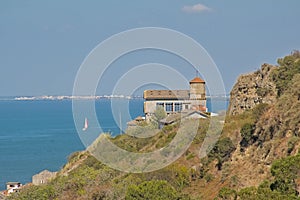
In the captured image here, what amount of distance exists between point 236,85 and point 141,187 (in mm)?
14449

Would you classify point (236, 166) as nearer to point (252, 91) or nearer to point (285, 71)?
point (285, 71)

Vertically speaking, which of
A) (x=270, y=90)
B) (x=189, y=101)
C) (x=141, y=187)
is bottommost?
(x=141, y=187)

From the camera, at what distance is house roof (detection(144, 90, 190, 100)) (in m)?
41.8

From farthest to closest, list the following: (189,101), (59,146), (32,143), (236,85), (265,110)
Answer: (32,143) → (59,146) → (189,101) → (236,85) → (265,110)

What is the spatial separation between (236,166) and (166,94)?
2193 cm

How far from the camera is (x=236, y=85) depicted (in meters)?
29.7

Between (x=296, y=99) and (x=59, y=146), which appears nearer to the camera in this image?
(x=296, y=99)

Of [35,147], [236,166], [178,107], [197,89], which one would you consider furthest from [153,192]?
[35,147]

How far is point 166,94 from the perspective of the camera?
4253cm

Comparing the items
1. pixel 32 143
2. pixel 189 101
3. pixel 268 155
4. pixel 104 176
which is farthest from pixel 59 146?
pixel 268 155

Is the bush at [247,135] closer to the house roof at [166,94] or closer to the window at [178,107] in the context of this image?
the window at [178,107]

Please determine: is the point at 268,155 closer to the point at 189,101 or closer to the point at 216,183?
the point at 216,183

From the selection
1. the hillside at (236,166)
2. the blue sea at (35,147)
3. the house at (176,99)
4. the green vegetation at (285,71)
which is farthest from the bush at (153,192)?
the house at (176,99)

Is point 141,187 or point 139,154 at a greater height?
point 139,154
